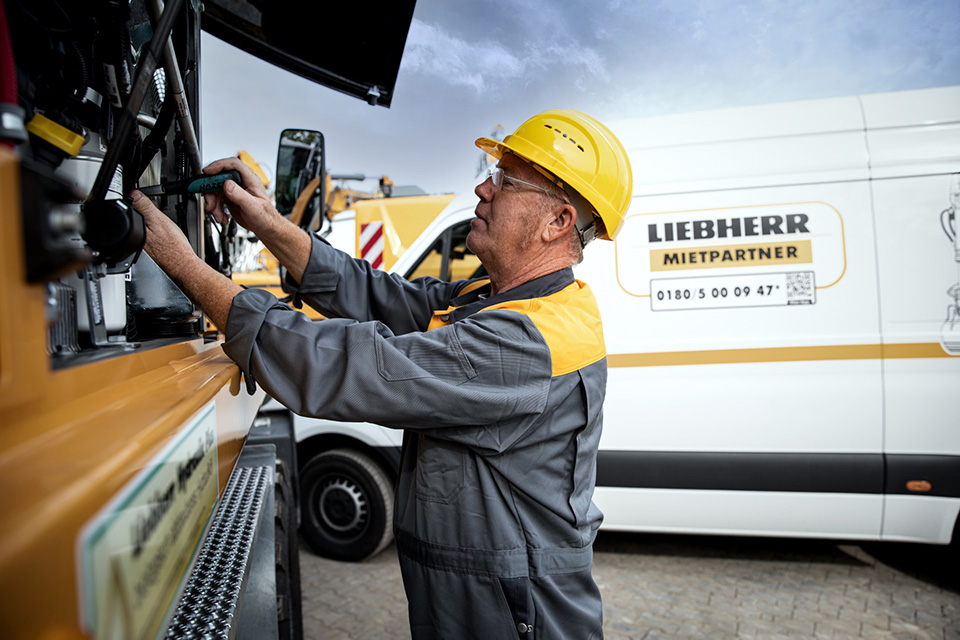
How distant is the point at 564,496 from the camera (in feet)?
5.13

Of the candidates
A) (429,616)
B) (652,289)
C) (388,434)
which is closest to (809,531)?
(652,289)

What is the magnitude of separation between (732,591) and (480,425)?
9.89 feet

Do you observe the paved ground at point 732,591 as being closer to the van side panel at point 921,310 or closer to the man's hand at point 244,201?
the van side panel at point 921,310

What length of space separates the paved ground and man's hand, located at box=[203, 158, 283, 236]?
2.43 metres

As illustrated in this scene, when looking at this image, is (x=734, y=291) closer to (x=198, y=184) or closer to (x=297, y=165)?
(x=297, y=165)

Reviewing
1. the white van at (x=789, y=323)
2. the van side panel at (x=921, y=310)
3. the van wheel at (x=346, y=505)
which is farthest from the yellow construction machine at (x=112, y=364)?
the van side panel at (x=921, y=310)

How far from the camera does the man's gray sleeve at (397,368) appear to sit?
4.14ft

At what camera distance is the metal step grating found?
1.05 meters

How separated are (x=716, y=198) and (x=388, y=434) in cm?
244

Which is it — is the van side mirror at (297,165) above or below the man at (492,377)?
above

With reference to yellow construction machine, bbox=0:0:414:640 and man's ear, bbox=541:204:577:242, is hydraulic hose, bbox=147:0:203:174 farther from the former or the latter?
man's ear, bbox=541:204:577:242

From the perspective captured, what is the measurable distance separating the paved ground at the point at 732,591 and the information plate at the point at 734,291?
1682mm

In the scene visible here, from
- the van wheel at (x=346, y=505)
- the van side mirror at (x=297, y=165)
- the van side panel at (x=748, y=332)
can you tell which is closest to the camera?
the van side mirror at (x=297, y=165)

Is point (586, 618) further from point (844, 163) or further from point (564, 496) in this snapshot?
point (844, 163)
